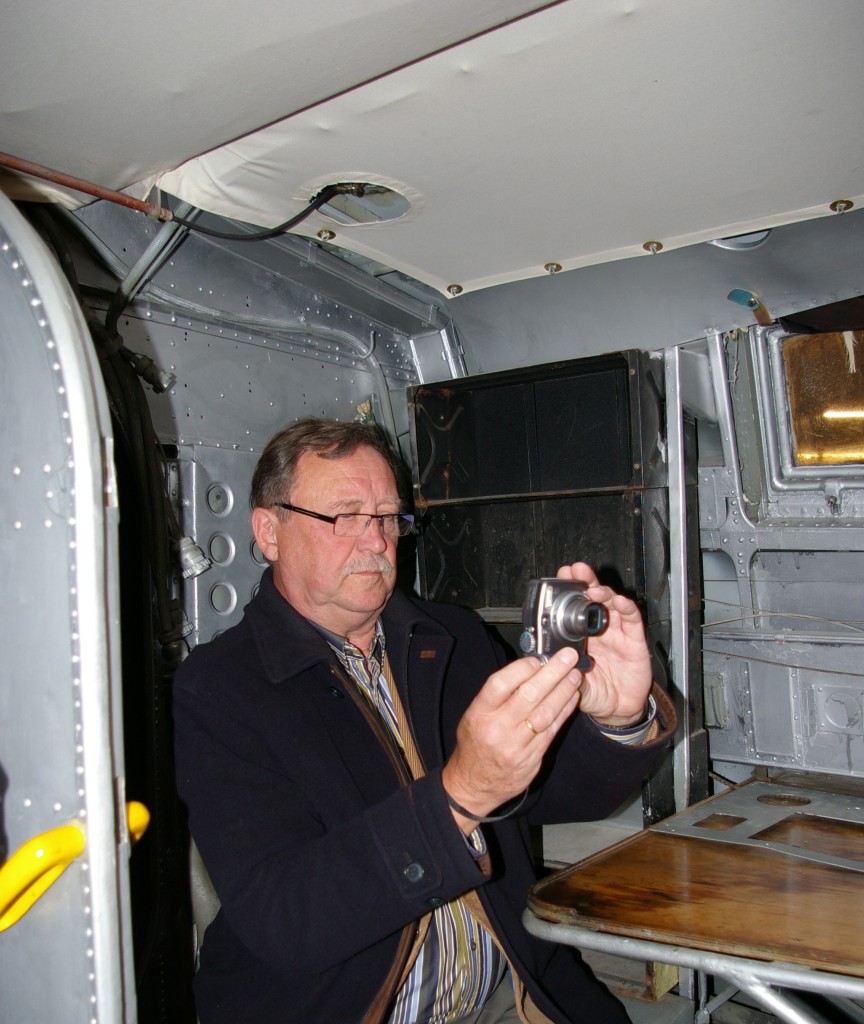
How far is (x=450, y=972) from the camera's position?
5.70 ft

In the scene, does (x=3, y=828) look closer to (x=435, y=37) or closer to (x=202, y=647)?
(x=202, y=647)

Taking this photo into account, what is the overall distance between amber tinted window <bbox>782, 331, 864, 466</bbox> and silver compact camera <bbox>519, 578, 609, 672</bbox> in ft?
5.07

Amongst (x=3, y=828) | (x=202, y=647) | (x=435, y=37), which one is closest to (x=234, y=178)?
(x=435, y=37)

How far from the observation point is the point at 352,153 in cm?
186

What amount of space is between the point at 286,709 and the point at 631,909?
31.7 inches

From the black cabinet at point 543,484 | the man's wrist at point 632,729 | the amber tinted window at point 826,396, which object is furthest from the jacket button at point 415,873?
the amber tinted window at point 826,396

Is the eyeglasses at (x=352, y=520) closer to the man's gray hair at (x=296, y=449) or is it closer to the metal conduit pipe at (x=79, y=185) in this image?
the man's gray hair at (x=296, y=449)

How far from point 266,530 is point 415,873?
1.01 m

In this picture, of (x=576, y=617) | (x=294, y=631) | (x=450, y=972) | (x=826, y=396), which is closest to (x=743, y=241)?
(x=826, y=396)

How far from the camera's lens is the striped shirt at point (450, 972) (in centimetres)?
170

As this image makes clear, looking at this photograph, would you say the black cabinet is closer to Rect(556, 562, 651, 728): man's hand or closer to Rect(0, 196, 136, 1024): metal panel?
Rect(556, 562, 651, 728): man's hand

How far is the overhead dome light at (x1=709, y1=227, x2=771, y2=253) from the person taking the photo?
248cm

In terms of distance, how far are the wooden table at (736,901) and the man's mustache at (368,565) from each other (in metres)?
0.78

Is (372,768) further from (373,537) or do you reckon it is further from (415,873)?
(373,537)
